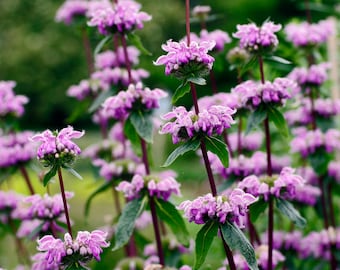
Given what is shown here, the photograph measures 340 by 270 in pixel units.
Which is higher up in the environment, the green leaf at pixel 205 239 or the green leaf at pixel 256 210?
the green leaf at pixel 205 239

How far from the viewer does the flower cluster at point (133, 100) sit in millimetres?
2500

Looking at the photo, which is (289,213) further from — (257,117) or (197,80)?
(197,80)

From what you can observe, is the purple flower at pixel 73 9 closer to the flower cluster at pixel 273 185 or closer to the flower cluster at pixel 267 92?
the flower cluster at pixel 267 92

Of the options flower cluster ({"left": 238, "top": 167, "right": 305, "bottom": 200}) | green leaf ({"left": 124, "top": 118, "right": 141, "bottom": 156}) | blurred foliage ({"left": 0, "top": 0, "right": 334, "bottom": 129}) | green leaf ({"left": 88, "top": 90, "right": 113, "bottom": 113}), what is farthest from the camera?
blurred foliage ({"left": 0, "top": 0, "right": 334, "bottom": 129})

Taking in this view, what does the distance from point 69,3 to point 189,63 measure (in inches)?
72.9

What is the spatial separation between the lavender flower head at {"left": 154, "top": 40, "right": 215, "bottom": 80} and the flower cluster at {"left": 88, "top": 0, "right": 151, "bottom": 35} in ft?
2.27

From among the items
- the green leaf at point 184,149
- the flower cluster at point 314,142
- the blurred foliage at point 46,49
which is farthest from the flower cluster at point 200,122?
the blurred foliage at point 46,49

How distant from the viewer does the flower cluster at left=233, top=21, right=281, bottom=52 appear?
2.36m

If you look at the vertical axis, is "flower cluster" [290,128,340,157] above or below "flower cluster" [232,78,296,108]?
Result: below

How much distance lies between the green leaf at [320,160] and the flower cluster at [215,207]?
120cm

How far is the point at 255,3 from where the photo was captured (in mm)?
14852

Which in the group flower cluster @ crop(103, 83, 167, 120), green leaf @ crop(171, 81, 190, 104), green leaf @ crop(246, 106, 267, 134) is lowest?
green leaf @ crop(246, 106, 267, 134)

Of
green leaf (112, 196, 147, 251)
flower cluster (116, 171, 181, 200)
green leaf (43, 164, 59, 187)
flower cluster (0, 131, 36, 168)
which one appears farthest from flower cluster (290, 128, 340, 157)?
green leaf (43, 164, 59, 187)

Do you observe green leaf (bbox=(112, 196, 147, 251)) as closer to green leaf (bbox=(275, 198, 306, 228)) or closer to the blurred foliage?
green leaf (bbox=(275, 198, 306, 228))
